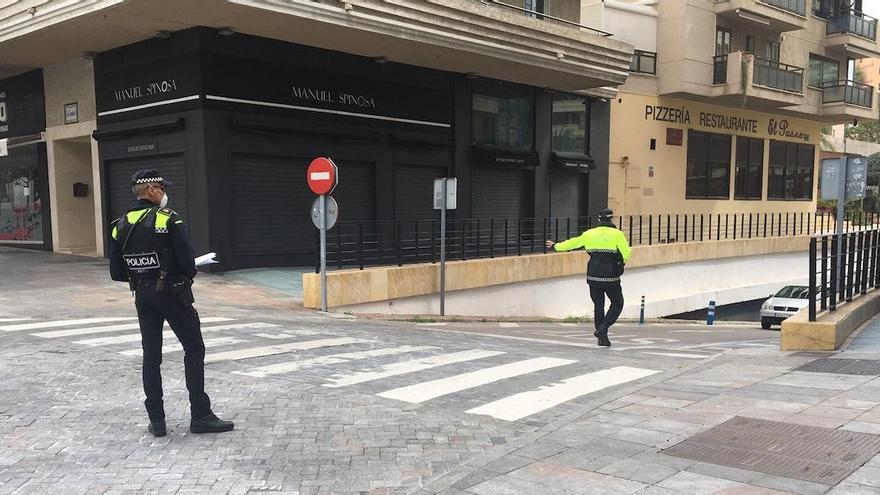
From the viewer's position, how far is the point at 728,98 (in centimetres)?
2658

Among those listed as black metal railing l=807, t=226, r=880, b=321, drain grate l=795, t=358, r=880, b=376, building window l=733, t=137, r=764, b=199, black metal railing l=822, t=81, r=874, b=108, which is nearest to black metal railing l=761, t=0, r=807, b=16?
black metal railing l=822, t=81, r=874, b=108

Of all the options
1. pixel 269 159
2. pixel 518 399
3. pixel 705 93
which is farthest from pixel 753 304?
pixel 518 399

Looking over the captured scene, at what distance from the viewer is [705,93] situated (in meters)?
26.0

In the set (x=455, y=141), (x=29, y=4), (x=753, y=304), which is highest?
(x=29, y=4)

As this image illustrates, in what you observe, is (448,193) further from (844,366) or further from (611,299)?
(844,366)

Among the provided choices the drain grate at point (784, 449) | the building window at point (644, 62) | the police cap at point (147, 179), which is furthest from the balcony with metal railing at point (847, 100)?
the police cap at point (147, 179)

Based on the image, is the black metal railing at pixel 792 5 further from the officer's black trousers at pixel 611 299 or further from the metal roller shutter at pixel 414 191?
the officer's black trousers at pixel 611 299

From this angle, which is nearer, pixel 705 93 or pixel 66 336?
pixel 66 336

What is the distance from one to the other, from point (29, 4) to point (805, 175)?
3355 cm

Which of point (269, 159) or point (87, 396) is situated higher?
point (269, 159)

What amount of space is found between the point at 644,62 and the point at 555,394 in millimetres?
22624

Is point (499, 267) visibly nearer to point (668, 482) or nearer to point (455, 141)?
point (455, 141)

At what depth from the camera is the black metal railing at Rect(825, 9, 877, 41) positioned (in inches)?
1237

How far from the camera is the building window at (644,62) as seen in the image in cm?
2541
